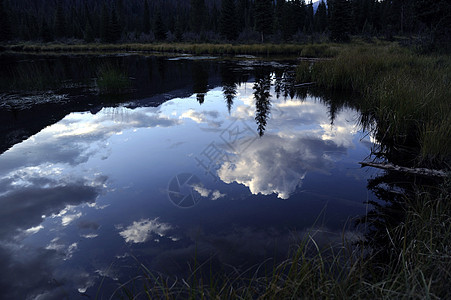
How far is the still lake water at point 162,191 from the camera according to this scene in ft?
11.8

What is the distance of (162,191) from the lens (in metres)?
5.26

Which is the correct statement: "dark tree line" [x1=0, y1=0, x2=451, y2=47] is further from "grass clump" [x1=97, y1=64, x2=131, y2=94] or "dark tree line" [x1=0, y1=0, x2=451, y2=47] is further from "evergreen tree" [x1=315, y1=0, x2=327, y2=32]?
"grass clump" [x1=97, y1=64, x2=131, y2=94]

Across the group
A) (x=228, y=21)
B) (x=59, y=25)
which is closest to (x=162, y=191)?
(x=228, y=21)

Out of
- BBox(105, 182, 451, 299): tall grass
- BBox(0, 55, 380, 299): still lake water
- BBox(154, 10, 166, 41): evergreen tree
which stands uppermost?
BBox(154, 10, 166, 41): evergreen tree

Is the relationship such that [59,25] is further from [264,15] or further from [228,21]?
[264,15]

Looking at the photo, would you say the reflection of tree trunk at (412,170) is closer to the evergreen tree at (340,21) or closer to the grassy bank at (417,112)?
the grassy bank at (417,112)

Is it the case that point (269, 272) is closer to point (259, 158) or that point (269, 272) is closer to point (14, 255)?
point (14, 255)

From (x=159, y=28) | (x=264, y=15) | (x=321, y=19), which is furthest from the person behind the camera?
(x=321, y=19)

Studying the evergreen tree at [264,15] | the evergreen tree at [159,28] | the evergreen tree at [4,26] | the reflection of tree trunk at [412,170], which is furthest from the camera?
the evergreen tree at [159,28]

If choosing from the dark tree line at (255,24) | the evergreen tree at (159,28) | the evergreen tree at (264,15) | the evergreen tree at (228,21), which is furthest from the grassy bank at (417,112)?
the evergreen tree at (159,28)

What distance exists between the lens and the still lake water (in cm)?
360

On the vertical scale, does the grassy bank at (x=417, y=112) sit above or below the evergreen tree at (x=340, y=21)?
below

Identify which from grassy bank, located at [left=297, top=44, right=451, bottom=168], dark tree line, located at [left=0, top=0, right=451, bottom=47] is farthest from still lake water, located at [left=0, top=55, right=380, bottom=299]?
dark tree line, located at [left=0, top=0, right=451, bottom=47]

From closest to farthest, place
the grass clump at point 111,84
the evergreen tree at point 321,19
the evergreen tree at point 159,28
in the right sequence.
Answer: the grass clump at point 111,84, the evergreen tree at point 159,28, the evergreen tree at point 321,19
